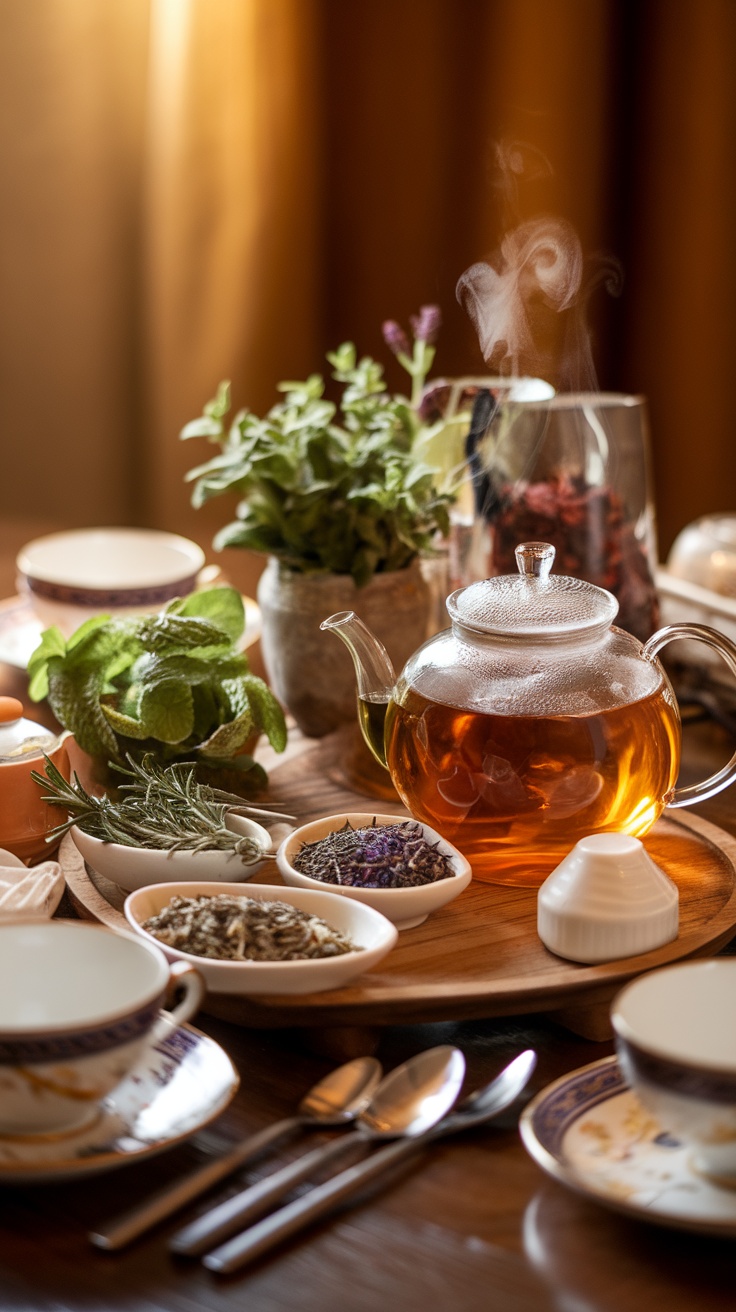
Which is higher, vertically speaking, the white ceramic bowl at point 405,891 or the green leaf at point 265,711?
the green leaf at point 265,711

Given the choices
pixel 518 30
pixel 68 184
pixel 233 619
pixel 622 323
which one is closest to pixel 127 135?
pixel 68 184

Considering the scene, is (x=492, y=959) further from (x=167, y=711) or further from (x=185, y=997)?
(x=167, y=711)

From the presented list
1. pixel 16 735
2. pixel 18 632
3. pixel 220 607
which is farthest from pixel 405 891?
pixel 18 632

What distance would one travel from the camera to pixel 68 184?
2.40 metres

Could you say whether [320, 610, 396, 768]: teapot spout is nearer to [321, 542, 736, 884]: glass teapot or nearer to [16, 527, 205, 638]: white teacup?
[321, 542, 736, 884]: glass teapot

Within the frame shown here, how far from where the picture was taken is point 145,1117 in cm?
72

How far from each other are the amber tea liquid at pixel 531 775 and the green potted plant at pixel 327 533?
29 centimetres

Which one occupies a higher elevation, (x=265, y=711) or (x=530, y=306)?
(x=530, y=306)

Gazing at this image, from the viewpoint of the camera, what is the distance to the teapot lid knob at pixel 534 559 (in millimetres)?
1042

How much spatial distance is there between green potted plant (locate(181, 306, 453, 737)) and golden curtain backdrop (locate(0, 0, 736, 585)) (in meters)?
1.17

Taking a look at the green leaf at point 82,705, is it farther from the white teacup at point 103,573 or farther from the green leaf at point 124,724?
the white teacup at point 103,573

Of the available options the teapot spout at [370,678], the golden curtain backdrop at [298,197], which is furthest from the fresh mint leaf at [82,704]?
the golden curtain backdrop at [298,197]

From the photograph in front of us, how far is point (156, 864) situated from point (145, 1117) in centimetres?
27

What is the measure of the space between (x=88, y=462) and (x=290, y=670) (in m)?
1.33
